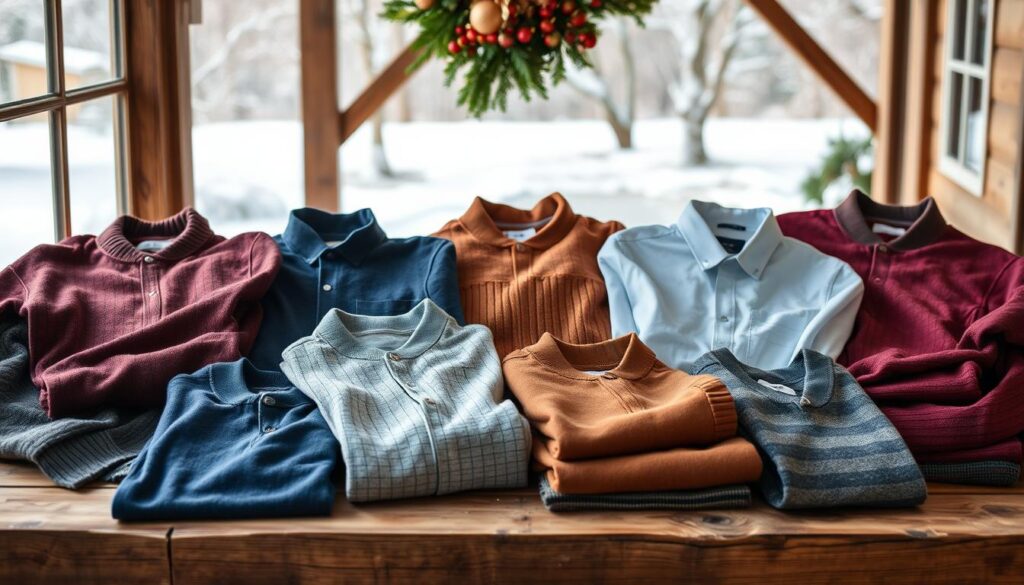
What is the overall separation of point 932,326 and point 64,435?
142cm

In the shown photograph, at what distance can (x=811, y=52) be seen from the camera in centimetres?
365

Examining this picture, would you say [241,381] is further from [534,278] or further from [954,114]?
[954,114]

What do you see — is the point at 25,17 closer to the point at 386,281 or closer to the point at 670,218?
the point at 386,281

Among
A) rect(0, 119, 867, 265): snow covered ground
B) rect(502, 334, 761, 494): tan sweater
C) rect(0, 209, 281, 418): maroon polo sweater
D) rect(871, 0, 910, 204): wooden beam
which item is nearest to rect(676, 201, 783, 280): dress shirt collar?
rect(502, 334, 761, 494): tan sweater

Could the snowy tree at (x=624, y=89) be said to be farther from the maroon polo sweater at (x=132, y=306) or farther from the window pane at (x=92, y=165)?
the maroon polo sweater at (x=132, y=306)

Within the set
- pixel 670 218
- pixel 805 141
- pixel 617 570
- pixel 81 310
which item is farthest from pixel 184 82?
pixel 805 141

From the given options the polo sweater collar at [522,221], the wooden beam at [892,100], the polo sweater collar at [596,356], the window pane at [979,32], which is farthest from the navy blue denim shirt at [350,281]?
the wooden beam at [892,100]

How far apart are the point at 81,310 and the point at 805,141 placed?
5.96 meters

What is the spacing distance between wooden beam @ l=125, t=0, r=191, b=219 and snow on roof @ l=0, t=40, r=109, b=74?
140 mm

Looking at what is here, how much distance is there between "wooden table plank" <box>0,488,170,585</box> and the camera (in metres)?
1.35

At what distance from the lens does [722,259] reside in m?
1.91

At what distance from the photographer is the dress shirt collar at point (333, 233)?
1.92 meters

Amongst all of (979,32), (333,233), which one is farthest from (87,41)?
(979,32)

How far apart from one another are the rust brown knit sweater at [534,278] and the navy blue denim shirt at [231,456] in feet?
1.40
